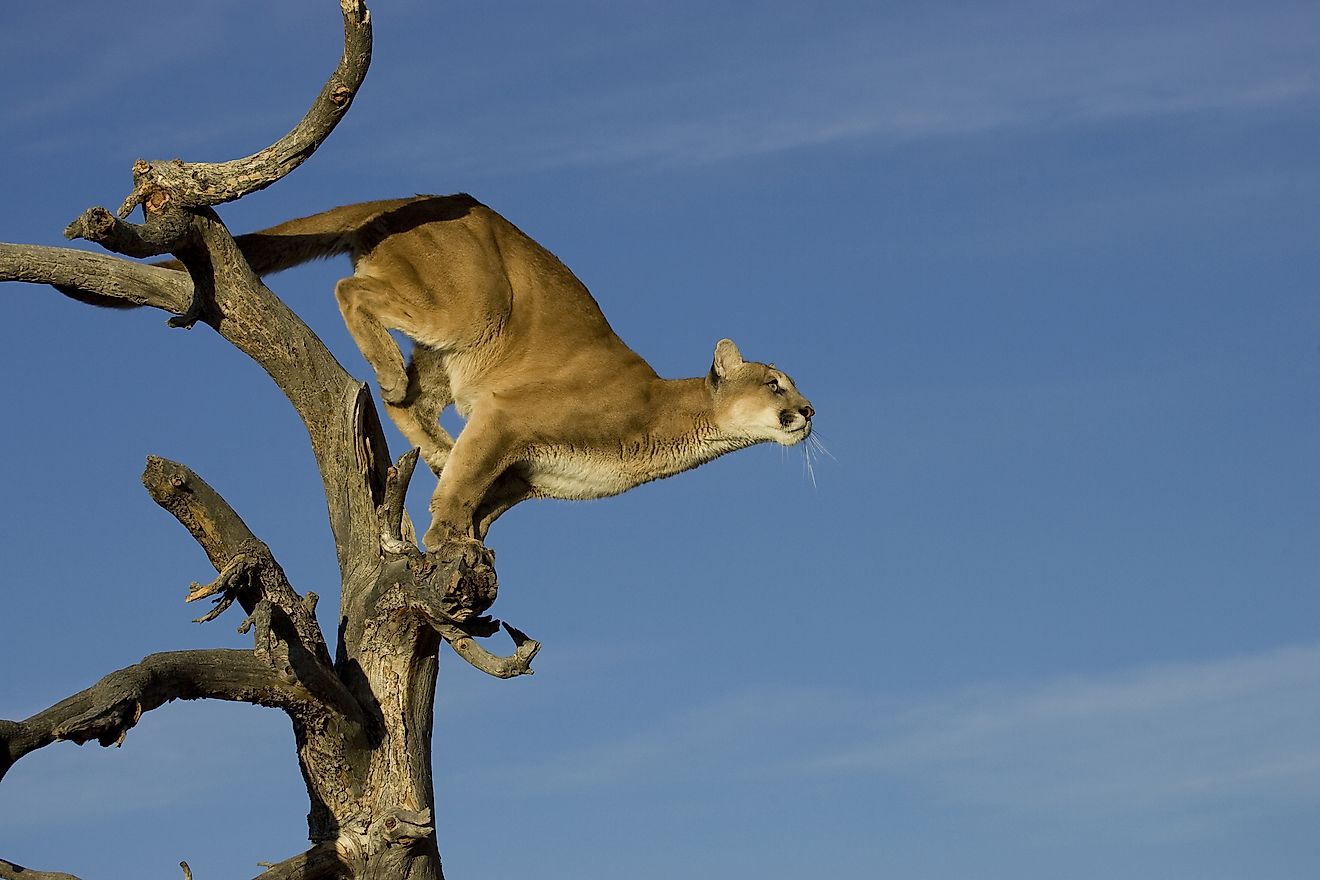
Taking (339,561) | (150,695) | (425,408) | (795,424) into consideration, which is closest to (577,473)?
(425,408)

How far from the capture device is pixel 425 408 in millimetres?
10344

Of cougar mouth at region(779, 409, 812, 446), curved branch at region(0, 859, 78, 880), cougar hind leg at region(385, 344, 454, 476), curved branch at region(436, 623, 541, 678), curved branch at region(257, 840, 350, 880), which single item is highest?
cougar mouth at region(779, 409, 812, 446)

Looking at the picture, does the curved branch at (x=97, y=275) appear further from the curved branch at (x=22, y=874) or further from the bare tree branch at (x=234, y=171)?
the curved branch at (x=22, y=874)

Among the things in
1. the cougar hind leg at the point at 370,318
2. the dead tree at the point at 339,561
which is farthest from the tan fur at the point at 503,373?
the dead tree at the point at 339,561

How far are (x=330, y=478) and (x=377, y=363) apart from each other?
921mm

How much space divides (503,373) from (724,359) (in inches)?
64.6

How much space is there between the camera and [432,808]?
8.65 meters

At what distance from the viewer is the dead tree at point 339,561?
805 cm

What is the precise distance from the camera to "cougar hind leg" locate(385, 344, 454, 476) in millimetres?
10219

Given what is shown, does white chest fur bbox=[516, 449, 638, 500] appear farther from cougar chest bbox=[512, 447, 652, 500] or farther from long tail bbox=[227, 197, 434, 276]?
long tail bbox=[227, 197, 434, 276]

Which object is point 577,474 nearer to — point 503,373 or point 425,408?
point 503,373

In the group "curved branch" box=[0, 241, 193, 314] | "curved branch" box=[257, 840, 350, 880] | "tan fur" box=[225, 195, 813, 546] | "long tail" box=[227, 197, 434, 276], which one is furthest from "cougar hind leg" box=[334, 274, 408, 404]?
"curved branch" box=[257, 840, 350, 880]

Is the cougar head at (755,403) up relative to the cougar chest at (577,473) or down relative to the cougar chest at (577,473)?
up

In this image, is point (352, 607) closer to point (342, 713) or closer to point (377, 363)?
point (342, 713)
